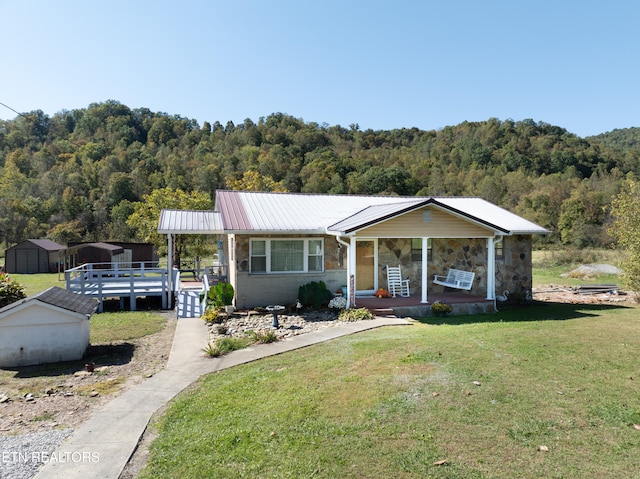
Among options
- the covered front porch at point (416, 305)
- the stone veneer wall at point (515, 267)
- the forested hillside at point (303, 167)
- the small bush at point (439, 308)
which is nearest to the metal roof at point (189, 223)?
the covered front porch at point (416, 305)

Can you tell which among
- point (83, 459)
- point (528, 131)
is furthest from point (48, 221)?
point (528, 131)

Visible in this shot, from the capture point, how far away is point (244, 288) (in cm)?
1384

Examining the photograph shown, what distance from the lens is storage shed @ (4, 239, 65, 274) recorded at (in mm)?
30406

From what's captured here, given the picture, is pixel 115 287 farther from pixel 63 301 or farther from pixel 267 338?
pixel 267 338

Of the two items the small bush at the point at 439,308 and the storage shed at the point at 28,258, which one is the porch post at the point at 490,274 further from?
the storage shed at the point at 28,258

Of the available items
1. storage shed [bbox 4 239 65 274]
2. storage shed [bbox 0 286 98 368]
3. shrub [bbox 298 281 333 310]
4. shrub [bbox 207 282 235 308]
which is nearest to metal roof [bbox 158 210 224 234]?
shrub [bbox 207 282 235 308]

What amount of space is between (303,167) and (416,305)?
150 ft

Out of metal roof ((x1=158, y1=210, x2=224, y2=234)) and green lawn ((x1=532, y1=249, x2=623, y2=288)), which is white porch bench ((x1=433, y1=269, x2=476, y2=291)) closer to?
metal roof ((x1=158, y1=210, x2=224, y2=234))

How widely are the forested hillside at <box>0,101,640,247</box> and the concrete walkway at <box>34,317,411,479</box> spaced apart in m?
30.0

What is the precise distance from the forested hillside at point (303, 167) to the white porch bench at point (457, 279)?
26.2m

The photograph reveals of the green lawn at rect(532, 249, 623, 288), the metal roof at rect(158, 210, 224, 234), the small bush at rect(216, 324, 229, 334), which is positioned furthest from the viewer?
the green lawn at rect(532, 249, 623, 288)

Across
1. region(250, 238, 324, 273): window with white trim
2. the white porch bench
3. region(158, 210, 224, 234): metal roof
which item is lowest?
the white porch bench

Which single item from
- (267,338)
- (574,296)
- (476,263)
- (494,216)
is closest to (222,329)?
(267,338)

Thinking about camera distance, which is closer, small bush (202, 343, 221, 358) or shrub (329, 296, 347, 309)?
small bush (202, 343, 221, 358)
